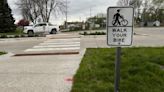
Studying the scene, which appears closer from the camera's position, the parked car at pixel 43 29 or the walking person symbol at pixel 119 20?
the walking person symbol at pixel 119 20

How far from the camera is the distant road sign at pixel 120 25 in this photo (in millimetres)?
4281

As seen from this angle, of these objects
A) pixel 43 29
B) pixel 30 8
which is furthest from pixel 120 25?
pixel 30 8

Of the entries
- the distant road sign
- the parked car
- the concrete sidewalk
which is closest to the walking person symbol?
the distant road sign

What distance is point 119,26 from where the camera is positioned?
14.2 feet

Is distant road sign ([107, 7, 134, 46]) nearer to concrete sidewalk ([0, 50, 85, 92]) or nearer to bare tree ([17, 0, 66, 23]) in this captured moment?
concrete sidewalk ([0, 50, 85, 92])

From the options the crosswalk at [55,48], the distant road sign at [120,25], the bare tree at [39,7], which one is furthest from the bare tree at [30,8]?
the distant road sign at [120,25]

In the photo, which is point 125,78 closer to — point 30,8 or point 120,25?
point 120,25

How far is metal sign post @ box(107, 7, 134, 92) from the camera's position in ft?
14.0

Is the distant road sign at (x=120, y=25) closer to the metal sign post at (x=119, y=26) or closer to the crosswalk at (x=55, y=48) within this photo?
the metal sign post at (x=119, y=26)

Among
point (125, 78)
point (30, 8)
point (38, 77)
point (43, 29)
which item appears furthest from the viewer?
point (30, 8)

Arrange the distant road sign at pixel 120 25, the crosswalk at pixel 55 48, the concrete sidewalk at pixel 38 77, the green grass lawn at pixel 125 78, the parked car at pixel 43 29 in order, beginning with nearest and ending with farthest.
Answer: the distant road sign at pixel 120 25, the green grass lawn at pixel 125 78, the concrete sidewalk at pixel 38 77, the crosswalk at pixel 55 48, the parked car at pixel 43 29

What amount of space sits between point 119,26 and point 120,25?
2 centimetres

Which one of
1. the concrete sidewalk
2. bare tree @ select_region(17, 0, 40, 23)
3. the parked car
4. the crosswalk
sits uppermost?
bare tree @ select_region(17, 0, 40, 23)

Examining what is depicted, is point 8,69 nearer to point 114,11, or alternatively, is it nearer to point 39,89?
point 39,89
